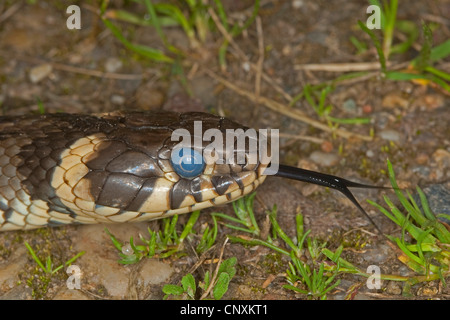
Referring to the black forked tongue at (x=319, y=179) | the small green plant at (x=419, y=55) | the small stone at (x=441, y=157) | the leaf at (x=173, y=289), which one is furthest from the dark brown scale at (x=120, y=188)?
the small stone at (x=441, y=157)

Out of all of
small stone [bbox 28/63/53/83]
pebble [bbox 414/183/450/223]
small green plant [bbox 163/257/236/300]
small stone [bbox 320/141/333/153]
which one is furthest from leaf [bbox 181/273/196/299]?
small stone [bbox 28/63/53/83]

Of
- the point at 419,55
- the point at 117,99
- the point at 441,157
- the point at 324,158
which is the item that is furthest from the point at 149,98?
the point at 441,157

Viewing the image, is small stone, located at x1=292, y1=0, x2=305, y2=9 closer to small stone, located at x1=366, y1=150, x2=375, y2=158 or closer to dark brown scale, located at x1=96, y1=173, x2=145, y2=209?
small stone, located at x1=366, y1=150, x2=375, y2=158

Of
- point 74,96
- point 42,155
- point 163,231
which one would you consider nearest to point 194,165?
point 163,231

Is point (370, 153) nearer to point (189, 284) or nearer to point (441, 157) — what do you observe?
point (441, 157)

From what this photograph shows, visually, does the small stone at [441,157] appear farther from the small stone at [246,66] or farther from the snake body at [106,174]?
the small stone at [246,66]

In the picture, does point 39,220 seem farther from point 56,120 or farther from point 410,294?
point 410,294
